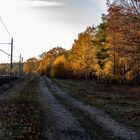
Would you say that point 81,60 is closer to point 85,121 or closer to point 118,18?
point 118,18

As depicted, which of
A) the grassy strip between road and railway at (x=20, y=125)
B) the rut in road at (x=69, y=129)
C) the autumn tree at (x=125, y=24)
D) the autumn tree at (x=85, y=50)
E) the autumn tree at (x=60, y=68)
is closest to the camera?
the grassy strip between road and railway at (x=20, y=125)

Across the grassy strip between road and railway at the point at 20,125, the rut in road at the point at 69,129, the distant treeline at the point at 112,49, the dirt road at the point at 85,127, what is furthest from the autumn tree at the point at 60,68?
the rut in road at the point at 69,129

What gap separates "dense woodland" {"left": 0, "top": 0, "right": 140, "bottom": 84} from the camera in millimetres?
36969

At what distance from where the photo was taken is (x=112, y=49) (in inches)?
1764

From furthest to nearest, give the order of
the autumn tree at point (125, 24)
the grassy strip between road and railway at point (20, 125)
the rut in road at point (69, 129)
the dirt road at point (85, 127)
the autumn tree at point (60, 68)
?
the autumn tree at point (60, 68) → the autumn tree at point (125, 24) → the dirt road at point (85, 127) → the rut in road at point (69, 129) → the grassy strip between road and railway at point (20, 125)

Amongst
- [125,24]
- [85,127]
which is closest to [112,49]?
[125,24]

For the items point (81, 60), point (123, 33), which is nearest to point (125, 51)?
point (123, 33)

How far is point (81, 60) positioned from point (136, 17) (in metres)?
45.2

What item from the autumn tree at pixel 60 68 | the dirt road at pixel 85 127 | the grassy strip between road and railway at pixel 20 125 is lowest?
the dirt road at pixel 85 127

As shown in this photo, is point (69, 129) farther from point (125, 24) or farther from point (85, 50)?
point (85, 50)

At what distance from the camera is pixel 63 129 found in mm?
15539

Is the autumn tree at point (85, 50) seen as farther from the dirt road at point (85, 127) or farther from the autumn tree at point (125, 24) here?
the dirt road at point (85, 127)

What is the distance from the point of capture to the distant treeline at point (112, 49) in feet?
121

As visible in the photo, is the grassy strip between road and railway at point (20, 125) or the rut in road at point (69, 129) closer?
the grassy strip between road and railway at point (20, 125)
